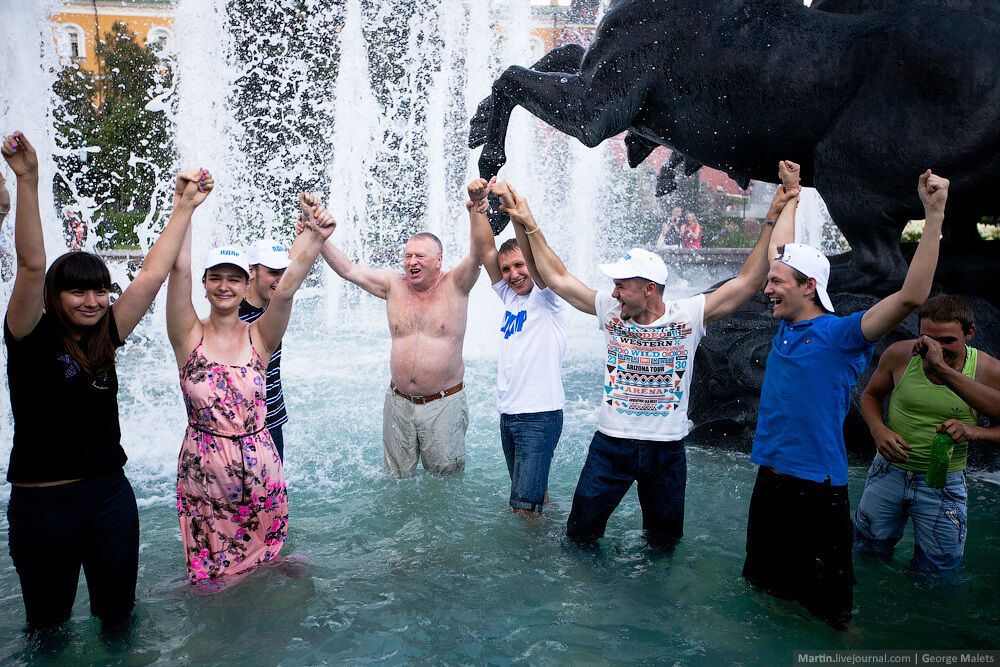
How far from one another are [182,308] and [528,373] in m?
1.69

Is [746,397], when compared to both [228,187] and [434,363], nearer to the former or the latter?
[434,363]

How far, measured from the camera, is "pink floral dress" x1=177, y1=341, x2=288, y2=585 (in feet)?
10.4

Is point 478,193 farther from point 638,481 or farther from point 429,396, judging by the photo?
point 638,481

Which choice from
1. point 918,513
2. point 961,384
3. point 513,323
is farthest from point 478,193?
point 918,513

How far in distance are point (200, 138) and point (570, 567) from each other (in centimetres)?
772

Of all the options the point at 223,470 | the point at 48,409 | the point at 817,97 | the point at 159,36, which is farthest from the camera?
the point at 159,36

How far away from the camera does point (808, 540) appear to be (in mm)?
3109

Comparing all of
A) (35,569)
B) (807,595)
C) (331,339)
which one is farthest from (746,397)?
(331,339)

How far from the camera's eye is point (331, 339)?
10539mm

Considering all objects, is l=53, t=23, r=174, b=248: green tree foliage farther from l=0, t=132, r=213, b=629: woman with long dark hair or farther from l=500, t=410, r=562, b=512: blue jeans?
l=0, t=132, r=213, b=629: woman with long dark hair

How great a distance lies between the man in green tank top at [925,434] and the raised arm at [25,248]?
3021mm


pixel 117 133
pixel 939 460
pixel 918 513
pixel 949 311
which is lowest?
pixel 918 513

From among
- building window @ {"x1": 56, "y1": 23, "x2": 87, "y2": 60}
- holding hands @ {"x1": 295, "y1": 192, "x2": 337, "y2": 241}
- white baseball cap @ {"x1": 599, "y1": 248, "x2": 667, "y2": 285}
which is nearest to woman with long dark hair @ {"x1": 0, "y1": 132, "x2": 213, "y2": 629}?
holding hands @ {"x1": 295, "y1": 192, "x2": 337, "y2": 241}

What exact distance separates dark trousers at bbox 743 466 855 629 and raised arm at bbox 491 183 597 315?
3.50 feet
